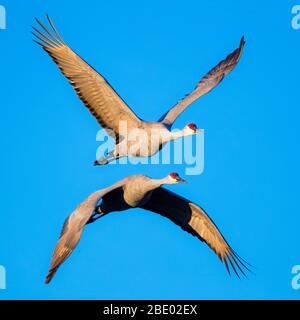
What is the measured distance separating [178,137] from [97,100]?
163 cm

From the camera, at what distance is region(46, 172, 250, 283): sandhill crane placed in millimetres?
16422

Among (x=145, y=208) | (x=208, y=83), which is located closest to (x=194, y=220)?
(x=145, y=208)

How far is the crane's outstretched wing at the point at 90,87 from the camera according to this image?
1842 cm

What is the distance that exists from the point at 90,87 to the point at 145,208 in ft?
7.92

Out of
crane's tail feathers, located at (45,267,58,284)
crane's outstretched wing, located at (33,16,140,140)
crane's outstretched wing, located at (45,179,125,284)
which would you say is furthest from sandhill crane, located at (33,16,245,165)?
crane's tail feathers, located at (45,267,58,284)

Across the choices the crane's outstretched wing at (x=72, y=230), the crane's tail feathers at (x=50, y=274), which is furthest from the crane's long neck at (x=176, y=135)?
the crane's tail feathers at (x=50, y=274)

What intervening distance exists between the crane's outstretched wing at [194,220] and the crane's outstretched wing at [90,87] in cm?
151

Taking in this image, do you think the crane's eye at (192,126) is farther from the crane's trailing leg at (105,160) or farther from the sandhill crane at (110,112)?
the crane's trailing leg at (105,160)

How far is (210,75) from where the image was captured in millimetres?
21547

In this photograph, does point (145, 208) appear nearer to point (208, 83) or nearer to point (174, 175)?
point (174, 175)

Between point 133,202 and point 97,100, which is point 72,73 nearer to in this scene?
point 97,100

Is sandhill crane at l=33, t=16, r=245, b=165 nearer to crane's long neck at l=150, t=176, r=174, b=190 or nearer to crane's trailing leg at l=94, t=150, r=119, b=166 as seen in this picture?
crane's trailing leg at l=94, t=150, r=119, b=166
